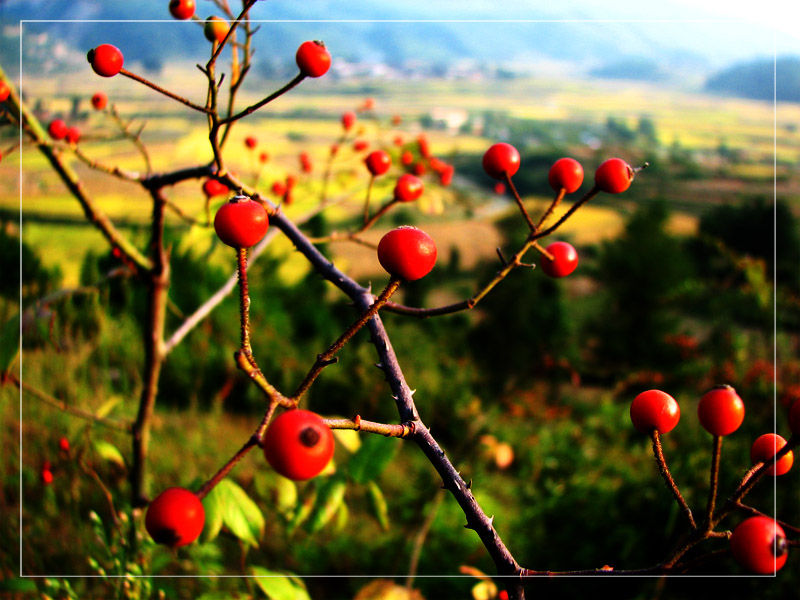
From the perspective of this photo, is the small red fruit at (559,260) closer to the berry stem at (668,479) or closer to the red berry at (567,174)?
the red berry at (567,174)

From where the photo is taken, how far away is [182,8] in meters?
0.54

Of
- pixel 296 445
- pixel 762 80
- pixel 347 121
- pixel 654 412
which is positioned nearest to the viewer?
pixel 296 445

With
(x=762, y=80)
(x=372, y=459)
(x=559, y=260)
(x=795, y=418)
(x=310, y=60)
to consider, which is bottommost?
(x=372, y=459)

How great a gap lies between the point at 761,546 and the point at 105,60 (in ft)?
1.75

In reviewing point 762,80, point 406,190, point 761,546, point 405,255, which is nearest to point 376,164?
point 406,190

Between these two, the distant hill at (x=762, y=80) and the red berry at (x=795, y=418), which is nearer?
the red berry at (x=795, y=418)

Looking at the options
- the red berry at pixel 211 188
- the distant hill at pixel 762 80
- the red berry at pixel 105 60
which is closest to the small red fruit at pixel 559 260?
the red berry at pixel 105 60

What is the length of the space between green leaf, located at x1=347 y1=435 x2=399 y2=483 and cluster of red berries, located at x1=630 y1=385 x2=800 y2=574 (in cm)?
32

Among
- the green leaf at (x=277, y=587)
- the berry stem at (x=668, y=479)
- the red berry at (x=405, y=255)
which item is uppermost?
the red berry at (x=405, y=255)

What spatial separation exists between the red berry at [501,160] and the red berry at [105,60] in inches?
12.5

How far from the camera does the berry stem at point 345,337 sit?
0.28 metres

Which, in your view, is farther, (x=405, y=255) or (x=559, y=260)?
(x=559, y=260)

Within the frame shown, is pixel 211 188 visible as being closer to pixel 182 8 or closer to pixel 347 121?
pixel 182 8

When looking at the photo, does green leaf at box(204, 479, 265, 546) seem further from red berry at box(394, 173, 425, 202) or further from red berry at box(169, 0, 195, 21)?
red berry at box(169, 0, 195, 21)
